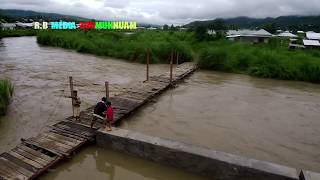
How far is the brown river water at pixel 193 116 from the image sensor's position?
8102 millimetres

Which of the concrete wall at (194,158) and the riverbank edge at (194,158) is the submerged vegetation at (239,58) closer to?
the riverbank edge at (194,158)

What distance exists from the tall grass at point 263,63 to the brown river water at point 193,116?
44.1 inches

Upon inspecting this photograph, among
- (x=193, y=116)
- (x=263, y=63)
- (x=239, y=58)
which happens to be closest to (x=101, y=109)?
(x=193, y=116)

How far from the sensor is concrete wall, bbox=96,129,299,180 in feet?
22.1

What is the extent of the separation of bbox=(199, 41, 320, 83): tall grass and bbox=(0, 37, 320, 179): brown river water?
3.67ft

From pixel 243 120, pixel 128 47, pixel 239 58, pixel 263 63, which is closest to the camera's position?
pixel 243 120

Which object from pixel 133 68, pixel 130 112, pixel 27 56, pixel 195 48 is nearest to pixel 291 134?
pixel 130 112

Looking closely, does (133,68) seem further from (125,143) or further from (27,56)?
(125,143)

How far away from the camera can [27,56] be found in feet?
91.6

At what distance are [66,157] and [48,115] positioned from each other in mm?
3993

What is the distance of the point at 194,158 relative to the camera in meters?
7.39

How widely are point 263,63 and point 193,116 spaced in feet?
38.5

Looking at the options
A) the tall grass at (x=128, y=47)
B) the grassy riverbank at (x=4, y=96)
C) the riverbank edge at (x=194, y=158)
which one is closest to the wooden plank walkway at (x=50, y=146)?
the riverbank edge at (x=194, y=158)

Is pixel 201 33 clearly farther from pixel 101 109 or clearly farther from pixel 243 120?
pixel 101 109
